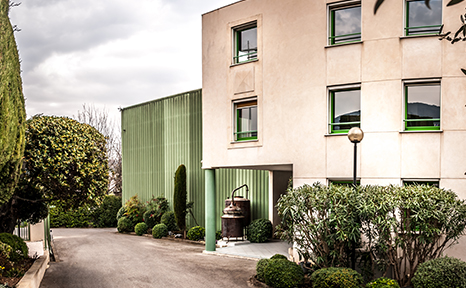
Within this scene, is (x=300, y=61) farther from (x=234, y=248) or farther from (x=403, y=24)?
(x=234, y=248)

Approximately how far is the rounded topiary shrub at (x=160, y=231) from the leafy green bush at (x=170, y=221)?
1.51ft

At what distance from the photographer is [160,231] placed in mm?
22844

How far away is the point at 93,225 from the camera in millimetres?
32125

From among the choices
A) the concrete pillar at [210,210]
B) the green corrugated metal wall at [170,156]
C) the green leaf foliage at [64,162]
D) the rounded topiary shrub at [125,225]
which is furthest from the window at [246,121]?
the rounded topiary shrub at [125,225]

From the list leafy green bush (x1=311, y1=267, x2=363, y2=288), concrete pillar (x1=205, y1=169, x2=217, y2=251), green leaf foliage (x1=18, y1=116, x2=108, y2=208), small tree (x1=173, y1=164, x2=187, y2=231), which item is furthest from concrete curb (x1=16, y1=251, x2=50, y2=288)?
→ small tree (x1=173, y1=164, x2=187, y2=231)

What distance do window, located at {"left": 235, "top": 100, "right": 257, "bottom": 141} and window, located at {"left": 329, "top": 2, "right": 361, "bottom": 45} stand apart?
3446 mm

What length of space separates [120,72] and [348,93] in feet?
99.0

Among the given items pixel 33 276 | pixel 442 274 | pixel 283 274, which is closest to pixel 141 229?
pixel 33 276

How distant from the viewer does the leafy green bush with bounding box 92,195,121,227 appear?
105 feet

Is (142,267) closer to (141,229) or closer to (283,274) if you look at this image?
(283,274)

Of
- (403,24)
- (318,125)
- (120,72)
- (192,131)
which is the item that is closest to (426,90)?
(403,24)

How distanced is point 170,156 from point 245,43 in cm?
1138

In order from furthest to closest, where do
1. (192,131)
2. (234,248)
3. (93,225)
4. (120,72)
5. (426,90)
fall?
(120,72) → (93,225) → (192,131) → (234,248) → (426,90)

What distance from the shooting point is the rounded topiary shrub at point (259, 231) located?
18.5 m
